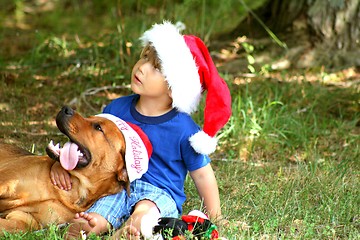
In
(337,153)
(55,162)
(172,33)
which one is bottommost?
(337,153)

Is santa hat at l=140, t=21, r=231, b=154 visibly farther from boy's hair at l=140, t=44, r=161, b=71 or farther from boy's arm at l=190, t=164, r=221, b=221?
boy's arm at l=190, t=164, r=221, b=221

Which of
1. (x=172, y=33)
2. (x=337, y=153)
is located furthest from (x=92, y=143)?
(x=337, y=153)

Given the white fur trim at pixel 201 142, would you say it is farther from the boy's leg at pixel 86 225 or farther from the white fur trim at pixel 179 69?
the boy's leg at pixel 86 225

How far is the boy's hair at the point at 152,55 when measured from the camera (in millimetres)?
4203

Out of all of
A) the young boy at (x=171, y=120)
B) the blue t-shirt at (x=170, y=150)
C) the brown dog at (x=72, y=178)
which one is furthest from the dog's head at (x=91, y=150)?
the blue t-shirt at (x=170, y=150)

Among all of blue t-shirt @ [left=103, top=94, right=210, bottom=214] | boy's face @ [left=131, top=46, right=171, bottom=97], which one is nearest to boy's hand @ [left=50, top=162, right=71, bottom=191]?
blue t-shirt @ [left=103, top=94, right=210, bottom=214]

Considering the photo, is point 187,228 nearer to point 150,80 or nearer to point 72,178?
point 72,178

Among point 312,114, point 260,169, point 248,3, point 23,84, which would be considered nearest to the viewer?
point 260,169

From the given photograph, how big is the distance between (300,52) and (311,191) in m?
2.39

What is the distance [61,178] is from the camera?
3959 mm

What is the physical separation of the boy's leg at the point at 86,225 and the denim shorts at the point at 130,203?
Answer: 0.06 metres

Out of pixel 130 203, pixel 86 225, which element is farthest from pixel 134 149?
pixel 86 225

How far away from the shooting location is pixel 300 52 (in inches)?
271

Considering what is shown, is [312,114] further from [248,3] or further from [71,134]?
[248,3]
